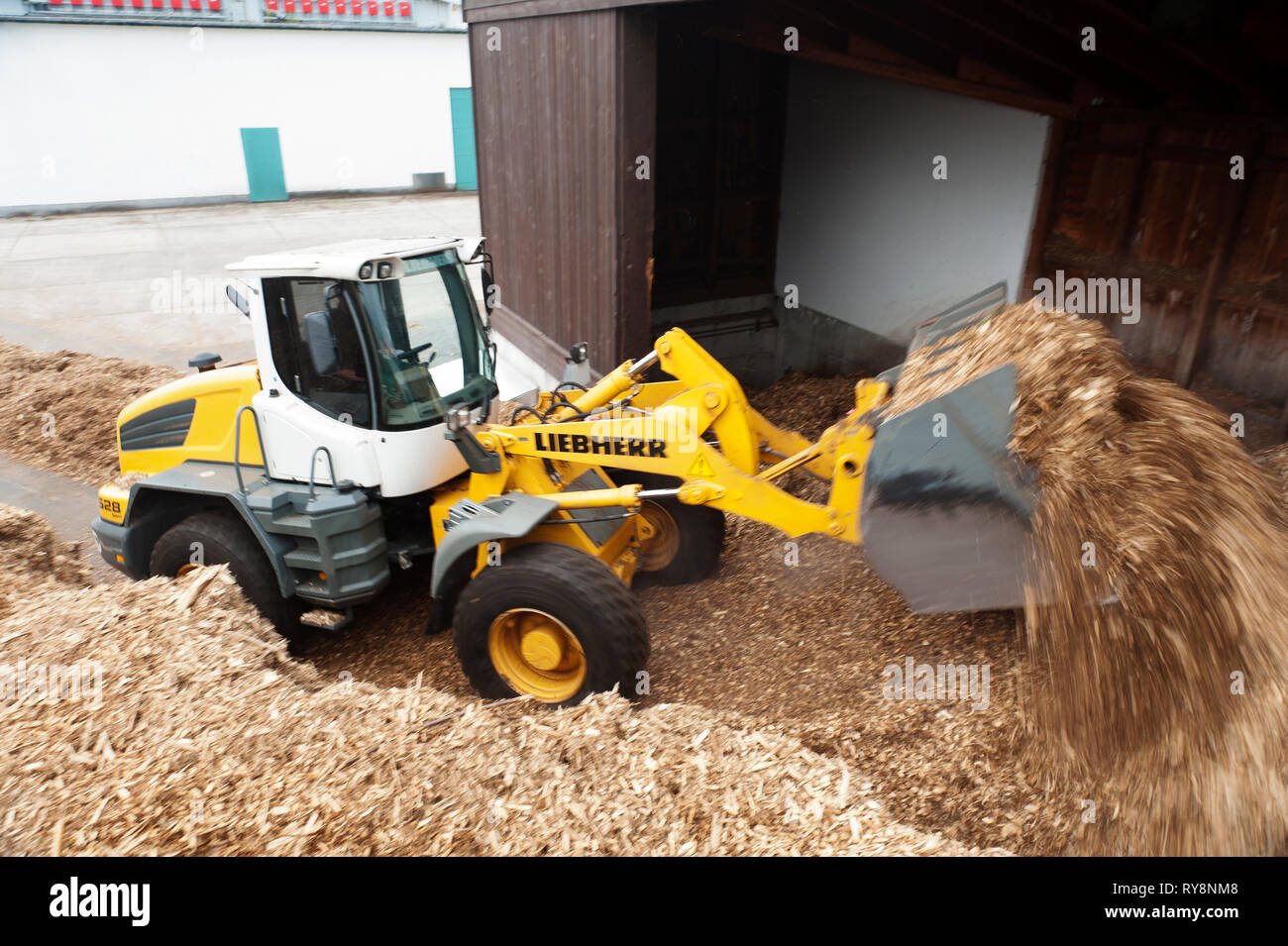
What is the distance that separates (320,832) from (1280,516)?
158 inches

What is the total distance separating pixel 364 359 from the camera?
4.55 m

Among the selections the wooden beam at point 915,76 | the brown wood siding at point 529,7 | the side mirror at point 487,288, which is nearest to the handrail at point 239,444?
the side mirror at point 487,288

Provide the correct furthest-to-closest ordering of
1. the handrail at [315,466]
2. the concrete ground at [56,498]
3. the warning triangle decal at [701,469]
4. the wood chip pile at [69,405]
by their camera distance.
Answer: the wood chip pile at [69,405] → the concrete ground at [56,498] → the handrail at [315,466] → the warning triangle decal at [701,469]

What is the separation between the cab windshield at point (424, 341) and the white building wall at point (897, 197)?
4.75 m

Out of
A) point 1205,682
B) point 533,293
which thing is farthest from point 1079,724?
point 533,293

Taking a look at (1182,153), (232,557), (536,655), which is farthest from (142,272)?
(1182,153)

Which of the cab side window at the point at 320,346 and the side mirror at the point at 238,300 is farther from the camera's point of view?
the side mirror at the point at 238,300

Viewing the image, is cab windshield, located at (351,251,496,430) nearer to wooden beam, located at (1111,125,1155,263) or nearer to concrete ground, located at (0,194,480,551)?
concrete ground, located at (0,194,480,551)

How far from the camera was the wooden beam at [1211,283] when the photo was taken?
5719mm

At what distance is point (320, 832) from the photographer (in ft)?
9.66

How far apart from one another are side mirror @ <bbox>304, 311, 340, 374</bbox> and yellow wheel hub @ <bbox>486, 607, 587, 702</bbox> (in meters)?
1.65

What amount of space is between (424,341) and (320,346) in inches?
21.5

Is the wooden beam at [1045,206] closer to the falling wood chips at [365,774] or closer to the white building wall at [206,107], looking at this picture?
the falling wood chips at [365,774]

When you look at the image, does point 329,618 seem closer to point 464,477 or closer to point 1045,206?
point 464,477
